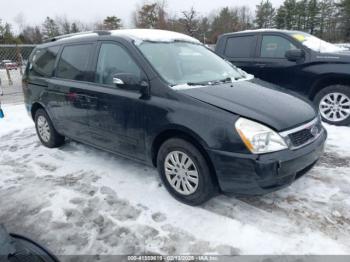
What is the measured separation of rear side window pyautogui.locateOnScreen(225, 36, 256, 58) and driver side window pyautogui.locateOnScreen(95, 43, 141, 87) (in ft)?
12.1

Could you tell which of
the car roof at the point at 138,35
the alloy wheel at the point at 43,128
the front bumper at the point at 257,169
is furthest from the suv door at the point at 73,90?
the front bumper at the point at 257,169

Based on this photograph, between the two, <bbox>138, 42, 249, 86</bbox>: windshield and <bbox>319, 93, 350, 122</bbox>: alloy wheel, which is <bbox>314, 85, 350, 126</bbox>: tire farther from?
<bbox>138, 42, 249, 86</bbox>: windshield

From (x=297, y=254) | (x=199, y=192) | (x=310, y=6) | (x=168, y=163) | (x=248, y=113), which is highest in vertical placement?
(x=310, y=6)

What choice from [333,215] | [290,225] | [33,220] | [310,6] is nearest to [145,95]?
[33,220]

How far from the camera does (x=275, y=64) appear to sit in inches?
237

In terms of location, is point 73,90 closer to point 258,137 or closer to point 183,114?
point 183,114

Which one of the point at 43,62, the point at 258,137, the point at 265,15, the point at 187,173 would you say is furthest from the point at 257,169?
the point at 265,15

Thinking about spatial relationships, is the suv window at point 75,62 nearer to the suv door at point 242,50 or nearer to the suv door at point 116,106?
the suv door at point 116,106

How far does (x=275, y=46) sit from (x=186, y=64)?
3.33 m

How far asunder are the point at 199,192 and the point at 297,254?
100 cm

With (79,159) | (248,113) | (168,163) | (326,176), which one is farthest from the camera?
(79,159)

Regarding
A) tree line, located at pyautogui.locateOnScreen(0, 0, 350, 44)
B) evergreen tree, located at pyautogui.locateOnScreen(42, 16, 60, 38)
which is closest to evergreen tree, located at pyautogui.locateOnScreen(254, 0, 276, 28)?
tree line, located at pyautogui.locateOnScreen(0, 0, 350, 44)

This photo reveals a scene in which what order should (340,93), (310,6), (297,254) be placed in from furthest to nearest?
(310,6), (340,93), (297,254)

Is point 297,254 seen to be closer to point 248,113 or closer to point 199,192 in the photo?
point 199,192
